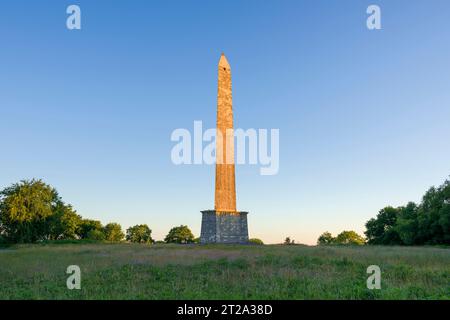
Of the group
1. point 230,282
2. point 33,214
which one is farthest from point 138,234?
point 230,282

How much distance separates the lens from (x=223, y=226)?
34.6 m

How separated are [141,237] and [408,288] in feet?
307

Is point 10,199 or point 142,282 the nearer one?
point 142,282

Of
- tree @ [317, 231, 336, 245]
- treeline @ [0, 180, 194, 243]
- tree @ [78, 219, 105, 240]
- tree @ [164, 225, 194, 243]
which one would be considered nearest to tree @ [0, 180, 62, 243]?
treeline @ [0, 180, 194, 243]

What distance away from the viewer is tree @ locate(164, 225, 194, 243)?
9369cm

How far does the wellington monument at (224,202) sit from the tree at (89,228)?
49986 millimetres

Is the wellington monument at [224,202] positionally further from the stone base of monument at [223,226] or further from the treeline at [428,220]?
the treeline at [428,220]

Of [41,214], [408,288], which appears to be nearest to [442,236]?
[408,288]

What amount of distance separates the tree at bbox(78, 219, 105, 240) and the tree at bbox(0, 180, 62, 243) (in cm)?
2034

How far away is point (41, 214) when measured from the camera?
56.3 meters

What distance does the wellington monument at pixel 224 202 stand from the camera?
3466 cm

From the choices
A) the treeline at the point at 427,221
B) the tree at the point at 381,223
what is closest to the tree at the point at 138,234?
the tree at the point at 381,223

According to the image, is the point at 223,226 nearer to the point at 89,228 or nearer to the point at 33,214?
the point at 33,214
